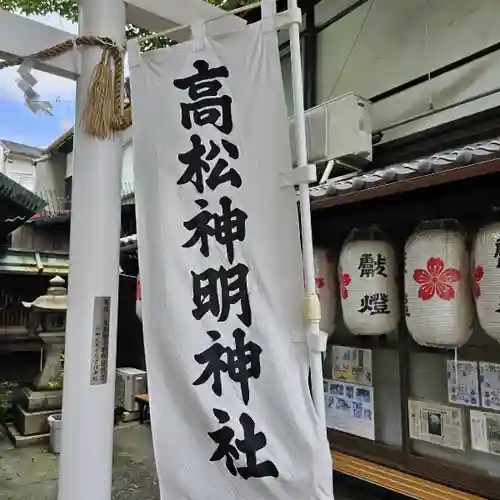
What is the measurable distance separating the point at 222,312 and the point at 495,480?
3026 mm

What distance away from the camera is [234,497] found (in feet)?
8.74

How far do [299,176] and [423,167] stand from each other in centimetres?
176

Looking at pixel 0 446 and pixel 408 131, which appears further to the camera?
pixel 0 446

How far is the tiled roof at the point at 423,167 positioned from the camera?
363cm

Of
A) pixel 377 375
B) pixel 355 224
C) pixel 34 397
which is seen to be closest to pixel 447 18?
pixel 355 224

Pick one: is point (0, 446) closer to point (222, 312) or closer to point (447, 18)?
point (222, 312)

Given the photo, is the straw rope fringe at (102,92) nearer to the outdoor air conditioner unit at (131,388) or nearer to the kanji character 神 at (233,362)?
the kanji character 神 at (233,362)

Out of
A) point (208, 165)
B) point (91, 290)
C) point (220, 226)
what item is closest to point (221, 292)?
point (220, 226)

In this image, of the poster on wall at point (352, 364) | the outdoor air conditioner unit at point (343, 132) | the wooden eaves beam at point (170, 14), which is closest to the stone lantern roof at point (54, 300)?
the poster on wall at point (352, 364)

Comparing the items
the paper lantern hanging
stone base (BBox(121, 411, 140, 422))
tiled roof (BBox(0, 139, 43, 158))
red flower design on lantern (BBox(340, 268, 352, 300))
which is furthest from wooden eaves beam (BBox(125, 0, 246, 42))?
tiled roof (BBox(0, 139, 43, 158))

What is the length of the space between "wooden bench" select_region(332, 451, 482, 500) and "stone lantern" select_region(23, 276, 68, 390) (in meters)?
6.69

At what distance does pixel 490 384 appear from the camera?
427 cm

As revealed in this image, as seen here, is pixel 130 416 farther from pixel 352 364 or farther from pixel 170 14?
pixel 170 14

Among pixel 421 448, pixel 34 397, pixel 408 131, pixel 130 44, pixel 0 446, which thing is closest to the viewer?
pixel 130 44
